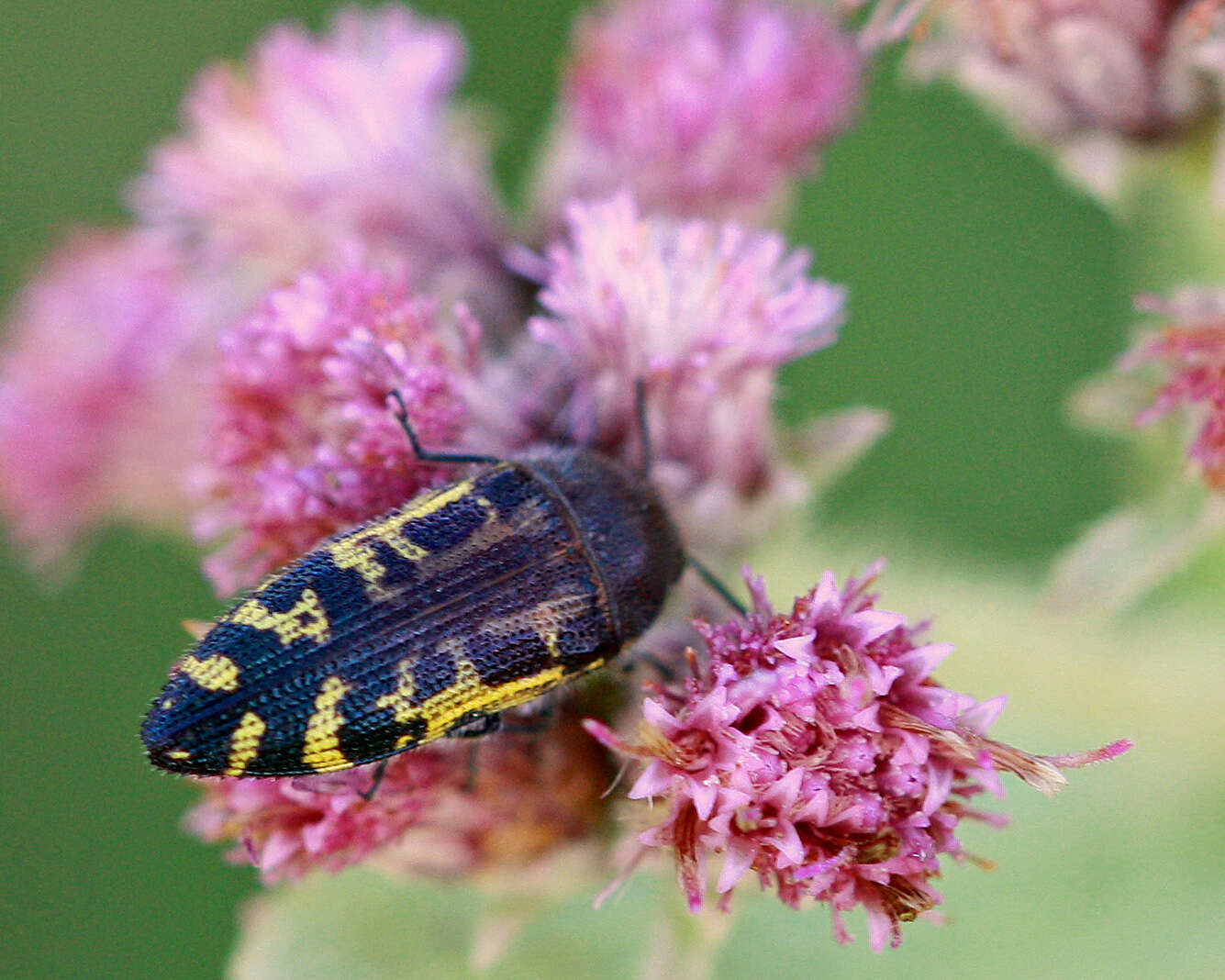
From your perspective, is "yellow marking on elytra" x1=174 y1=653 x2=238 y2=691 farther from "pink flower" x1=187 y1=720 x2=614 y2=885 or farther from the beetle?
"pink flower" x1=187 y1=720 x2=614 y2=885

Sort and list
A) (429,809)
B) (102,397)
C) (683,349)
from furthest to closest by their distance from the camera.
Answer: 1. (102,397)
2. (683,349)
3. (429,809)

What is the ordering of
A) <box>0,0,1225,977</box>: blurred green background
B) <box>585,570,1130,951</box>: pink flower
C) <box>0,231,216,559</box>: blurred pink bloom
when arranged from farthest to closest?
<box>0,231,216,559</box>: blurred pink bloom, <box>0,0,1225,977</box>: blurred green background, <box>585,570,1130,951</box>: pink flower

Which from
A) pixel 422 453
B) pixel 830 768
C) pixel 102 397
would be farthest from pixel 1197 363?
pixel 102 397

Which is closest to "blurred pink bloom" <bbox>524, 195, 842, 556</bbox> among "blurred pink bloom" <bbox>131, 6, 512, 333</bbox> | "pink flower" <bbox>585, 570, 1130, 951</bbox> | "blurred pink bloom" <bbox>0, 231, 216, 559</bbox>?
"blurred pink bloom" <bbox>131, 6, 512, 333</bbox>

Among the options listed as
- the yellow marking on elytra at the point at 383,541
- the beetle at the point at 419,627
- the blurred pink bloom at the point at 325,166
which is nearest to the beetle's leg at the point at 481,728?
the beetle at the point at 419,627

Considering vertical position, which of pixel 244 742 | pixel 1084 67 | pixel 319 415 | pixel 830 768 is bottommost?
pixel 830 768

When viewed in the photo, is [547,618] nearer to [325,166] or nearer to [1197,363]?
[1197,363]
